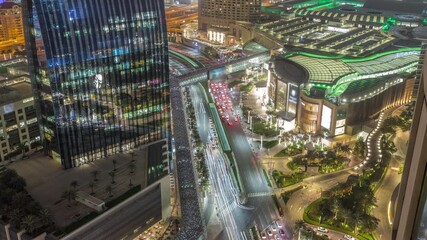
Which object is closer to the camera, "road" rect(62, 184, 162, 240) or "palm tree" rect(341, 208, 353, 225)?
"road" rect(62, 184, 162, 240)

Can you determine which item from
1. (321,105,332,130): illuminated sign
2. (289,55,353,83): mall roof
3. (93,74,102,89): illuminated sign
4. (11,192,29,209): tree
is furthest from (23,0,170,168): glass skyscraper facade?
(289,55,353,83): mall roof

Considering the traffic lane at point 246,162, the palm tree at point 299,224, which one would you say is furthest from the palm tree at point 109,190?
the palm tree at point 299,224

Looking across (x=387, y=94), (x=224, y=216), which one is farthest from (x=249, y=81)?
(x=224, y=216)

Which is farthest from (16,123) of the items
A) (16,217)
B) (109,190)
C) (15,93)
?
(16,217)

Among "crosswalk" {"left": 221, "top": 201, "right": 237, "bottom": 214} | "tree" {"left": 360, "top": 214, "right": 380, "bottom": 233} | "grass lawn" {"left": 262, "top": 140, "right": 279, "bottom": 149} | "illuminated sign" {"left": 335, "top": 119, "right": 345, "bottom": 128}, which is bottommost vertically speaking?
"crosswalk" {"left": 221, "top": 201, "right": 237, "bottom": 214}

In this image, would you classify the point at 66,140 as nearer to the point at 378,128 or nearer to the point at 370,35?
the point at 378,128

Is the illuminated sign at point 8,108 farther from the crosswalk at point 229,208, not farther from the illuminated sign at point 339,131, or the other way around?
the illuminated sign at point 339,131

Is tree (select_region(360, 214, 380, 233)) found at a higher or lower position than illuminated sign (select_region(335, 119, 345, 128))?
lower

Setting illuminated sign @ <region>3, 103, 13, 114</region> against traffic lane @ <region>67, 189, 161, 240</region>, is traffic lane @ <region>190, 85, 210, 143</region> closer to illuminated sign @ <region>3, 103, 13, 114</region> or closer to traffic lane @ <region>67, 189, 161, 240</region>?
traffic lane @ <region>67, 189, 161, 240</region>
